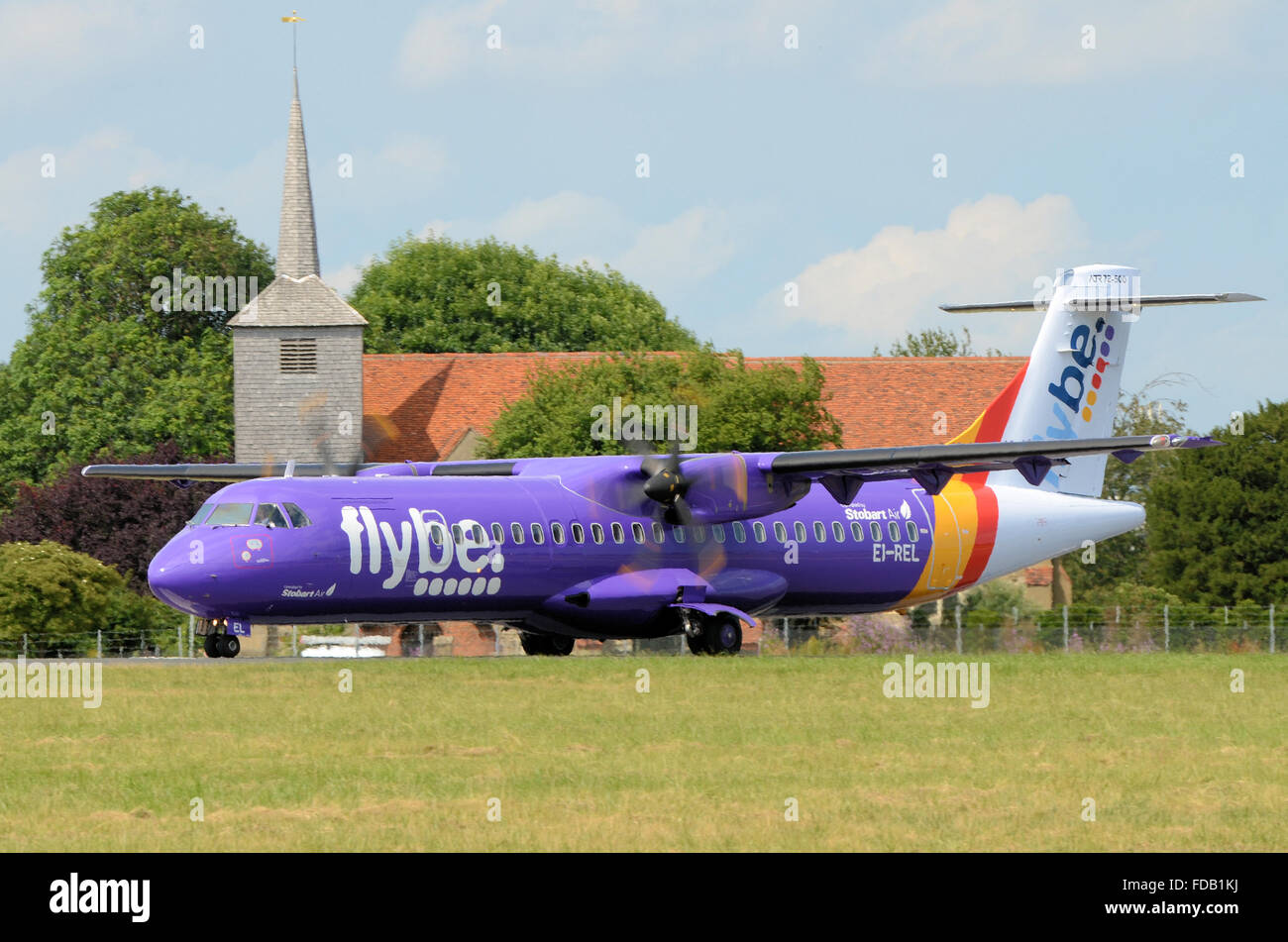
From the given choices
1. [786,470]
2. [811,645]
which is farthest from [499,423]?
[786,470]

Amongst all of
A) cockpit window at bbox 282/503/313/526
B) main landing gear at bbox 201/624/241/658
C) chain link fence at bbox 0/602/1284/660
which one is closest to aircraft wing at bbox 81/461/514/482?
chain link fence at bbox 0/602/1284/660

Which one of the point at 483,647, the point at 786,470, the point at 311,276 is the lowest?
the point at 483,647

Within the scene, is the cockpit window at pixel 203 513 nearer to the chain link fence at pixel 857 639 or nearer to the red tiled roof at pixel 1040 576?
the chain link fence at pixel 857 639

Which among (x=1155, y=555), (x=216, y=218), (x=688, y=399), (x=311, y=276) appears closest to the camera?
(x=688, y=399)

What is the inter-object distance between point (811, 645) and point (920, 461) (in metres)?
8.18

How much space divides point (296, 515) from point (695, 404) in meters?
28.6

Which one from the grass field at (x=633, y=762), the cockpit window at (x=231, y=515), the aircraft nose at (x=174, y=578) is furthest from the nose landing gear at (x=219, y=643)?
the cockpit window at (x=231, y=515)

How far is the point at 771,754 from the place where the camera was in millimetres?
18141

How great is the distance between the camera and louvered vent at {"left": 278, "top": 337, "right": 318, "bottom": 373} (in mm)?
70812

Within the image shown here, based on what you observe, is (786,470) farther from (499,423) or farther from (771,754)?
(499,423)

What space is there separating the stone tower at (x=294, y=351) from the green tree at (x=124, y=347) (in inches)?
283

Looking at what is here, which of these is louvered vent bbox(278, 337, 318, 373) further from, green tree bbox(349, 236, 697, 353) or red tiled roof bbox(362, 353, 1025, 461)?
green tree bbox(349, 236, 697, 353)

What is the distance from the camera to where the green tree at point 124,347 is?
79125mm

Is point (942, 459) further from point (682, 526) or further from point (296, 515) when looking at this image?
point (296, 515)
